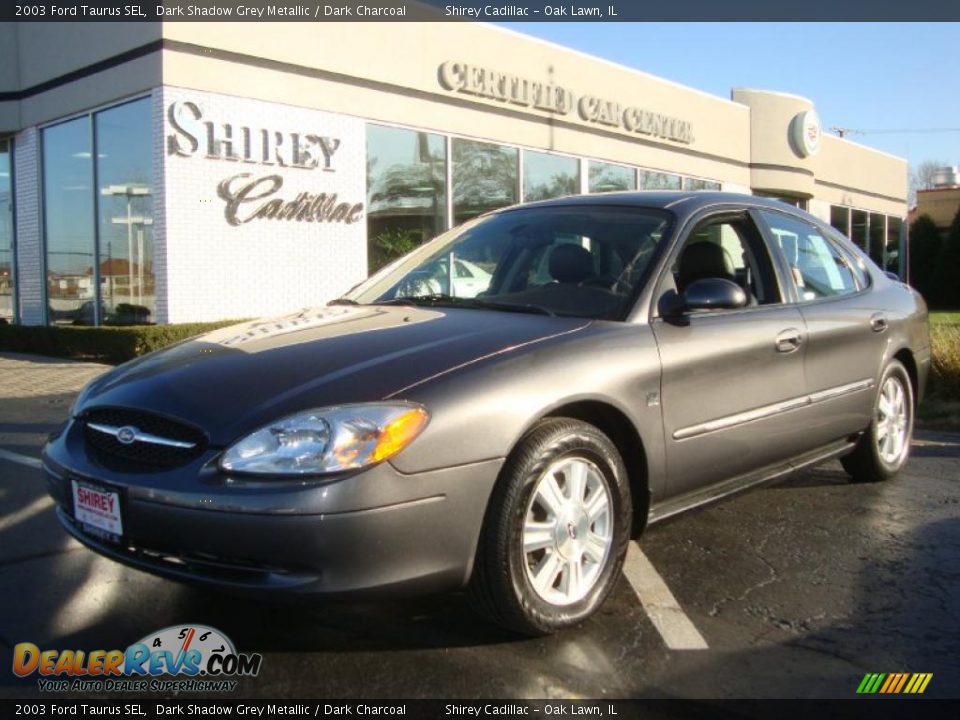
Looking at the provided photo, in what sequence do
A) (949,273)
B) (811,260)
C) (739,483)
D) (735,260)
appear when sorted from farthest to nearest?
(949,273)
(811,260)
(735,260)
(739,483)

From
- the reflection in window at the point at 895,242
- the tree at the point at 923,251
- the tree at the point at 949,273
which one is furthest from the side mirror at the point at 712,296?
the tree at the point at 923,251

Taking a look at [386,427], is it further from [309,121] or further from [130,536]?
[309,121]

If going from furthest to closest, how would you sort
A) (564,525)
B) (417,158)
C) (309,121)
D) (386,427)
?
(417,158) < (309,121) < (564,525) < (386,427)

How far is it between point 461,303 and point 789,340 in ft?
5.18

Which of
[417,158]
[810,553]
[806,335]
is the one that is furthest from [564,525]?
[417,158]

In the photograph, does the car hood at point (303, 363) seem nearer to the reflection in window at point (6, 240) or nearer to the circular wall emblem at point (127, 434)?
the circular wall emblem at point (127, 434)

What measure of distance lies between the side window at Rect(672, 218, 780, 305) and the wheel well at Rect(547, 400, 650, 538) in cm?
113

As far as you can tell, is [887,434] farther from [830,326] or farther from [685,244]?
[685,244]

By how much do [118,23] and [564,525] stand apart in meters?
12.8

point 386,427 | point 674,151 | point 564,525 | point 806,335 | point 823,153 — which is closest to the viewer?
point 386,427

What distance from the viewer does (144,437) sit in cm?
297

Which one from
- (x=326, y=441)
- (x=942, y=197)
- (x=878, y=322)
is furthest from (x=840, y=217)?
(x=326, y=441)

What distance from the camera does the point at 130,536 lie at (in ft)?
9.41

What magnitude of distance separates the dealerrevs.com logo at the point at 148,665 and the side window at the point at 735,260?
8.53 feet
